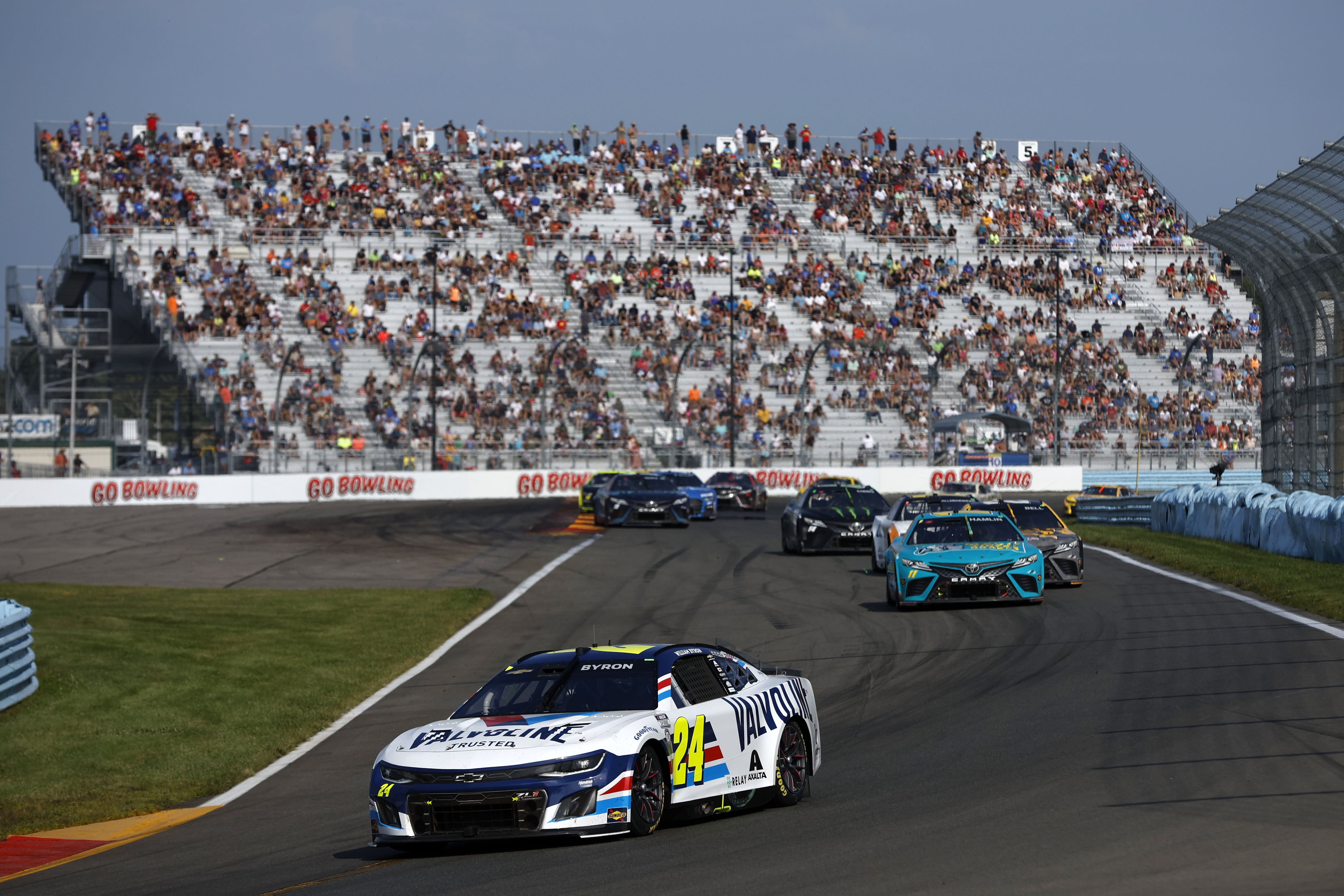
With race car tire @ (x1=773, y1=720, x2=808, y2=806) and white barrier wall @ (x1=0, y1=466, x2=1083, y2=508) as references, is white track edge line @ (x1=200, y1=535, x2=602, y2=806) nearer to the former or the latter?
race car tire @ (x1=773, y1=720, x2=808, y2=806)

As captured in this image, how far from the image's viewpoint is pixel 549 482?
4969 cm

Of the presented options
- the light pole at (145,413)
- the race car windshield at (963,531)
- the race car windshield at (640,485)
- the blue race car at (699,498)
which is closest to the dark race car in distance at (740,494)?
the blue race car at (699,498)

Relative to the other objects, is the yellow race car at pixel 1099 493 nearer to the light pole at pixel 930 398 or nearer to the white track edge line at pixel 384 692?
the light pole at pixel 930 398

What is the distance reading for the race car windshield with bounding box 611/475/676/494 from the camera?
3553cm

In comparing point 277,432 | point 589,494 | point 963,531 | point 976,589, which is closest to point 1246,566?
point 963,531

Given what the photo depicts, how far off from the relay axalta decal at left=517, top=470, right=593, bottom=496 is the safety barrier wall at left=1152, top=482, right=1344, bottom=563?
23103mm

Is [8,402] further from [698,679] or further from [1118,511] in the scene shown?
[698,679]

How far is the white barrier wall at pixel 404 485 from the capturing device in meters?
46.6

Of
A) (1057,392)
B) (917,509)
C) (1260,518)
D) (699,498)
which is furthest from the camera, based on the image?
(1057,392)

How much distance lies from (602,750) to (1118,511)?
2762 cm

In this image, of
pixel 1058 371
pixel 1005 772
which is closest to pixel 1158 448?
pixel 1058 371

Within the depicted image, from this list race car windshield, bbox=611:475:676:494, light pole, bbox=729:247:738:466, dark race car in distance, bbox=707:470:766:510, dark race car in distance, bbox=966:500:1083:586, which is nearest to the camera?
dark race car in distance, bbox=966:500:1083:586

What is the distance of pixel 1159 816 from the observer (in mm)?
7785

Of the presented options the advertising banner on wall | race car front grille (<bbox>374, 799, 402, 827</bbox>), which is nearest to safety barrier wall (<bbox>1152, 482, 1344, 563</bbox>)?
race car front grille (<bbox>374, 799, 402, 827</bbox>)
